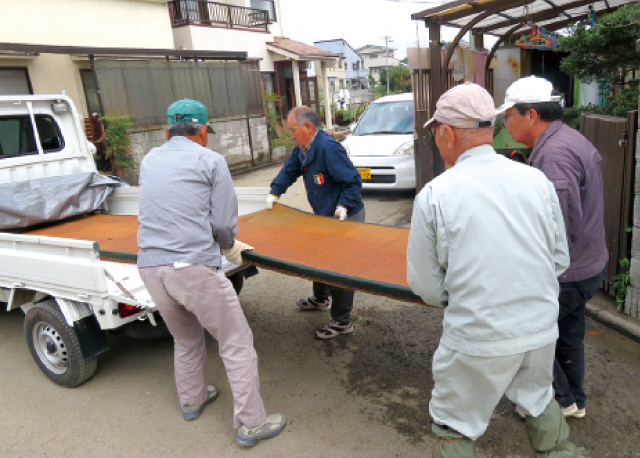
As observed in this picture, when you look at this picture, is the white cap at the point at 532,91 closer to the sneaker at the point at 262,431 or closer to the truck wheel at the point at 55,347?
the sneaker at the point at 262,431

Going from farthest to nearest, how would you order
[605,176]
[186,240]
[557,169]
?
[605,176], [186,240], [557,169]

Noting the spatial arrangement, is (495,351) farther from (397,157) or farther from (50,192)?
(397,157)

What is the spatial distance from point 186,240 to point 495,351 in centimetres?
166

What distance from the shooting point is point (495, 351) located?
1.78 meters

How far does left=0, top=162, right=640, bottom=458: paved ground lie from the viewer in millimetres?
2791

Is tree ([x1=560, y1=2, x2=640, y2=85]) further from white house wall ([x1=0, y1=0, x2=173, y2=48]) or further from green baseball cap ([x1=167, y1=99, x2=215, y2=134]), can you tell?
white house wall ([x1=0, y1=0, x2=173, y2=48])

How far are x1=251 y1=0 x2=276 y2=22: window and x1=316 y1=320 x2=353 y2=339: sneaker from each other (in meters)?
17.7

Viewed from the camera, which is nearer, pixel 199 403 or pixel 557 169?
pixel 557 169

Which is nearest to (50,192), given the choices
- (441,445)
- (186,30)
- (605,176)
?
(441,445)

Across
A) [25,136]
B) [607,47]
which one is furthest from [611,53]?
[25,136]

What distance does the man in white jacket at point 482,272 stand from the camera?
1744 millimetres

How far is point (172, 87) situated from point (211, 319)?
10.3 m

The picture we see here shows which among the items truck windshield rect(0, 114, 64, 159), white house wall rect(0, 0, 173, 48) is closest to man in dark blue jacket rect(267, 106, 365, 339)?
truck windshield rect(0, 114, 64, 159)

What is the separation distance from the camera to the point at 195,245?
2.67m
